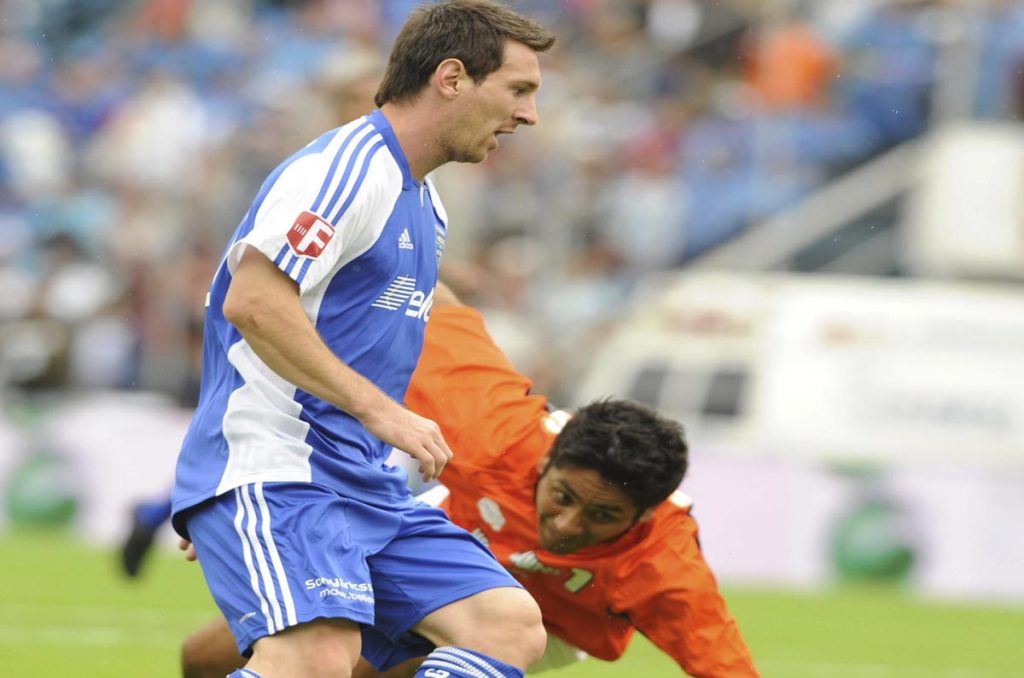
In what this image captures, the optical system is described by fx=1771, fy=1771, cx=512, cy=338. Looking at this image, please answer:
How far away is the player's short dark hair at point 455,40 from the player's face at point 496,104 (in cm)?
2

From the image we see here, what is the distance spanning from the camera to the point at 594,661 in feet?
30.5

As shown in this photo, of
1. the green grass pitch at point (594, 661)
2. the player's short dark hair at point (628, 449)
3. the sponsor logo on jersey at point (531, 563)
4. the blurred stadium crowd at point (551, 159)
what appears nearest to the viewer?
the player's short dark hair at point (628, 449)

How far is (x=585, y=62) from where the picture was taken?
15875 millimetres

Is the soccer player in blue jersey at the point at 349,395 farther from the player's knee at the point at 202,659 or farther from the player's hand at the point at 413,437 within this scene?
the player's knee at the point at 202,659

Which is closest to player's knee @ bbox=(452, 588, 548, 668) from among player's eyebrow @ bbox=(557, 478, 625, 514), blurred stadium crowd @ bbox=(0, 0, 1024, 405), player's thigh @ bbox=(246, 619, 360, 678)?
player's thigh @ bbox=(246, 619, 360, 678)

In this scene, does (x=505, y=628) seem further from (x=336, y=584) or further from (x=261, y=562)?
(x=261, y=562)

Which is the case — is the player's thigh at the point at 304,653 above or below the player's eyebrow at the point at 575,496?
below

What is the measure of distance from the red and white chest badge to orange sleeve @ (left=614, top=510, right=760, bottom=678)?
1.67 meters

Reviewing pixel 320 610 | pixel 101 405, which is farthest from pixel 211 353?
pixel 101 405

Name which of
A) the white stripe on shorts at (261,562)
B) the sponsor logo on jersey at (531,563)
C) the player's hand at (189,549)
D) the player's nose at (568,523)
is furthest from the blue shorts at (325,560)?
the sponsor logo on jersey at (531,563)

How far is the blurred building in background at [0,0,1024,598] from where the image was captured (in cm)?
1315

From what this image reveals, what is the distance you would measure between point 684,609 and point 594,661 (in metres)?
4.21

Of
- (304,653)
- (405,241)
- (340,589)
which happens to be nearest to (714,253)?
(405,241)

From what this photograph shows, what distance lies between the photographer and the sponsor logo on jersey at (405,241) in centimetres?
439
